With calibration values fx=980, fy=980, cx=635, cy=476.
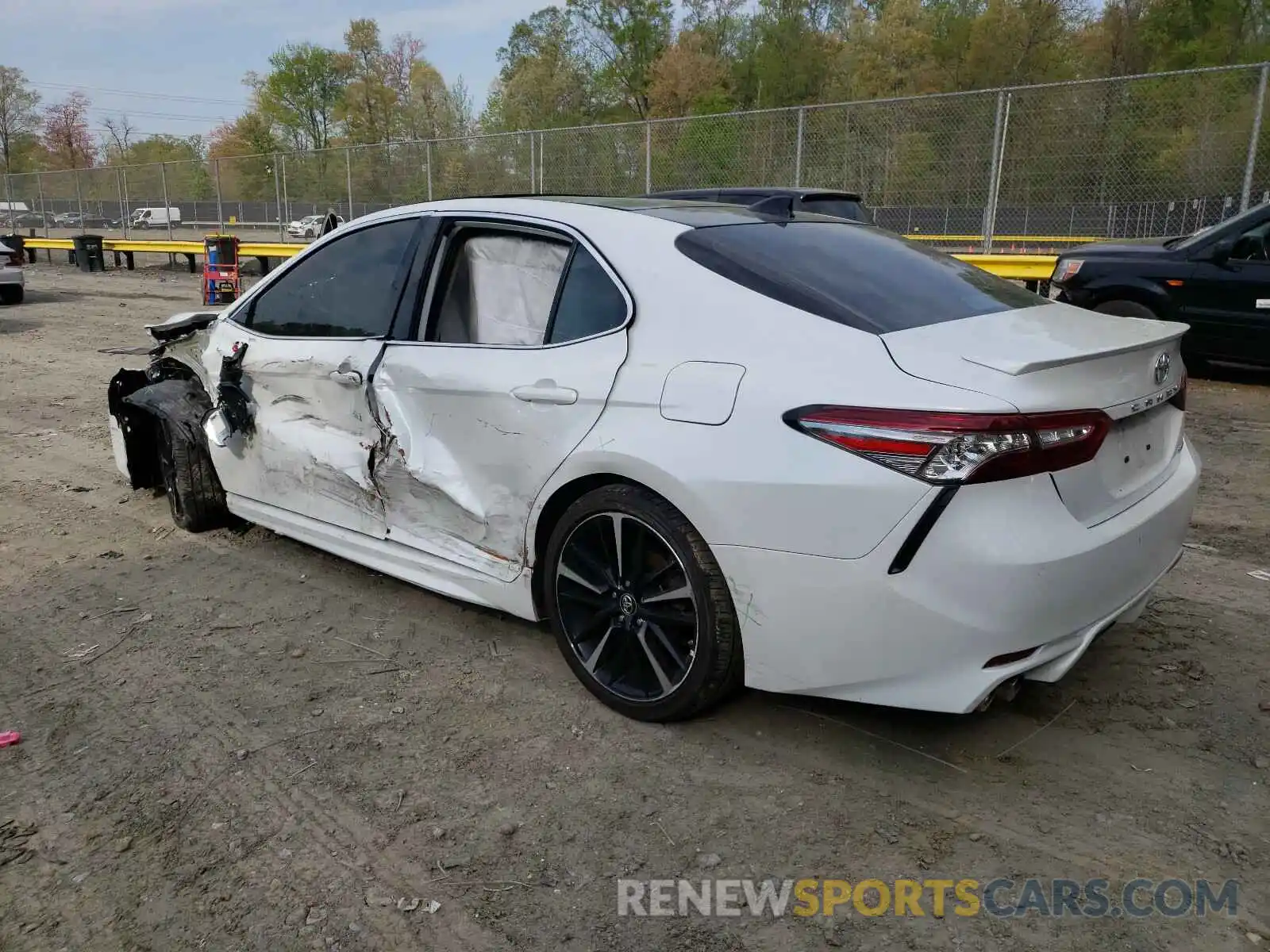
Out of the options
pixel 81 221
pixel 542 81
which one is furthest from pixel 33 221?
pixel 542 81

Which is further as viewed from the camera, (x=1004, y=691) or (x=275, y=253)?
(x=275, y=253)

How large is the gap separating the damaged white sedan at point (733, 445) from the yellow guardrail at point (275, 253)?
102 inches

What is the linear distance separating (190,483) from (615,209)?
9.17 ft

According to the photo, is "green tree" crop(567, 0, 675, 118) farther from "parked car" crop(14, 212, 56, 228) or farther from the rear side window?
the rear side window

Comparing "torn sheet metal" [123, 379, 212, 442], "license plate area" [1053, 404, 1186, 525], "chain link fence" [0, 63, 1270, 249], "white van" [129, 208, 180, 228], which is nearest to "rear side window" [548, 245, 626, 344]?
"license plate area" [1053, 404, 1186, 525]

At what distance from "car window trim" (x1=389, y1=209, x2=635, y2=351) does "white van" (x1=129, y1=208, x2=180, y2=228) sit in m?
28.9

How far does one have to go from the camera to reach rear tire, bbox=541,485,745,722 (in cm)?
286

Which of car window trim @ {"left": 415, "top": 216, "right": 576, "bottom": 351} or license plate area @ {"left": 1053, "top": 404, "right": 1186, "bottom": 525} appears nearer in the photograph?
license plate area @ {"left": 1053, "top": 404, "right": 1186, "bottom": 525}

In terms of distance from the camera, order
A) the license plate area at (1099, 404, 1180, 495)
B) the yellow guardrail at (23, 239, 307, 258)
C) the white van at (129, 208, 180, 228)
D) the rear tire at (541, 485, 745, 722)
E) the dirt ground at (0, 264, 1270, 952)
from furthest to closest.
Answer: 1. the white van at (129, 208, 180, 228)
2. the yellow guardrail at (23, 239, 307, 258)
3. the rear tire at (541, 485, 745, 722)
4. the license plate area at (1099, 404, 1180, 495)
5. the dirt ground at (0, 264, 1270, 952)

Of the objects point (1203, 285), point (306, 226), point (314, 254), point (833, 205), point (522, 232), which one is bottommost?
point (1203, 285)

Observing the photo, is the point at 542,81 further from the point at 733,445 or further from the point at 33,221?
the point at 733,445

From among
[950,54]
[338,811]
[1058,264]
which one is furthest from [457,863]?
[950,54]

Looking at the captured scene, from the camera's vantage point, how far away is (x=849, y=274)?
310 cm

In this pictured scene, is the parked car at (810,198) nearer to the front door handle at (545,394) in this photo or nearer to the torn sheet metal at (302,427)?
the torn sheet metal at (302,427)
